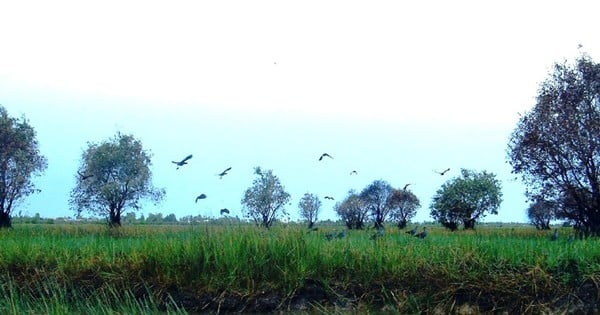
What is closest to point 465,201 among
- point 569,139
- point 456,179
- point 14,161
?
point 456,179

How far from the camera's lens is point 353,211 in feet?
135

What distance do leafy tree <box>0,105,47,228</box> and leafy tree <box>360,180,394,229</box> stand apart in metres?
20.7

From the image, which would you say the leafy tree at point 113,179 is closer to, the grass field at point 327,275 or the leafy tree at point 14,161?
the leafy tree at point 14,161

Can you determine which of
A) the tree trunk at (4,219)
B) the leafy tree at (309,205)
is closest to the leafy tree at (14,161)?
the tree trunk at (4,219)

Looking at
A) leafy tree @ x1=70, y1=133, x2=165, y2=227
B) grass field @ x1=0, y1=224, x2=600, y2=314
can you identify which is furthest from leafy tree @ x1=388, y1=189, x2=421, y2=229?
grass field @ x1=0, y1=224, x2=600, y2=314

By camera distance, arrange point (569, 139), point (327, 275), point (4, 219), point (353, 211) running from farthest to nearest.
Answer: point (353, 211)
point (4, 219)
point (569, 139)
point (327, 275)

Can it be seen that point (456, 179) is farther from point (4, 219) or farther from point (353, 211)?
point (4, 219)

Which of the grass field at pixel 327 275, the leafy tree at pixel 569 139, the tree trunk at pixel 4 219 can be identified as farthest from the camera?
the tree trunk at pixel 4 219

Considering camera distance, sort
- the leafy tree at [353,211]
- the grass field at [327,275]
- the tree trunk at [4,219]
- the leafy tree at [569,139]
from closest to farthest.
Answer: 1. the grass field at [327,275]
2. the leafy tree at [569,139]
3. the tree trunk at [4,219]
4. the leafy tree at [353,211]

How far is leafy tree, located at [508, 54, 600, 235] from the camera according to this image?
2134cm

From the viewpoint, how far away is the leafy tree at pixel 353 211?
1602 inches

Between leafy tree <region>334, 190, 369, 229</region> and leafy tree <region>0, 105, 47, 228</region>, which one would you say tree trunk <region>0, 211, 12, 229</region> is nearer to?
leafy tree <region>0, 105, 47, 228</region>

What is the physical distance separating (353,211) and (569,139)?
21.1 metres

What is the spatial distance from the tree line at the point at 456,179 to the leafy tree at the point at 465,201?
0.06m
